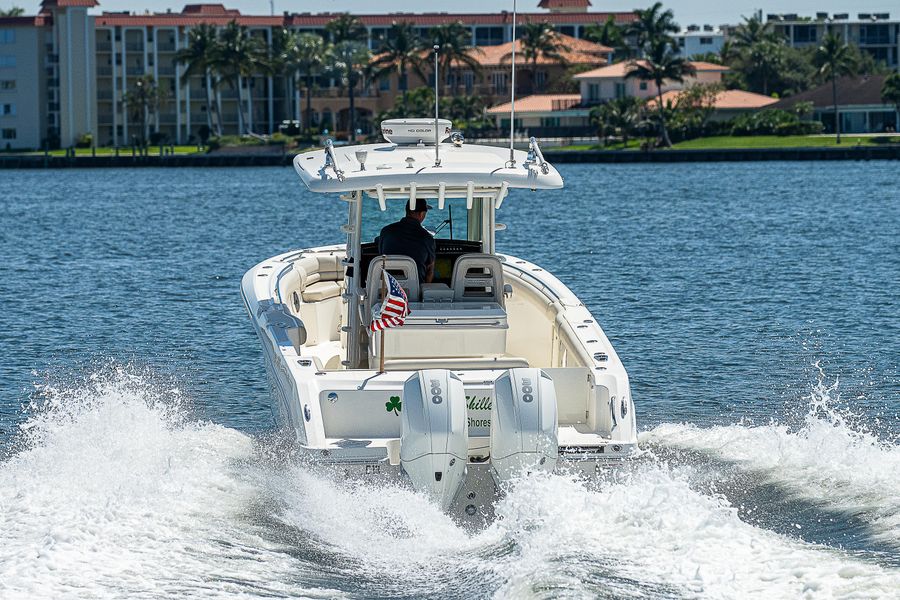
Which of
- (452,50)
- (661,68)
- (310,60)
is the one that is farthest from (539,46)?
(310,60)

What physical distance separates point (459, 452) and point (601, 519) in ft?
3.24

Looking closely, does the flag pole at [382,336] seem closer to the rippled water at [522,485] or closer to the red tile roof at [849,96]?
the rippled water at [522,485]

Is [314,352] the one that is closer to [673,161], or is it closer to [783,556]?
[783,556]

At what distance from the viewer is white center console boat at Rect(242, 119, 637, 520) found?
9023mm

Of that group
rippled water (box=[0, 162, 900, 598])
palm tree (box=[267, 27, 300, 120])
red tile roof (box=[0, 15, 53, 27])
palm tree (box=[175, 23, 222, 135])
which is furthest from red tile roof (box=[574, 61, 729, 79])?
rippled water (box=[0, 162, 900, 598])

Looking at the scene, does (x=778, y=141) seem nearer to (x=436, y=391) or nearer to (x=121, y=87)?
(x=121, y=87)

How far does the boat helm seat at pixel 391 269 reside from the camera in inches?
436

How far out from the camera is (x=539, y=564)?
8.16m

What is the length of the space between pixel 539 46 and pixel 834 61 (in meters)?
24.2

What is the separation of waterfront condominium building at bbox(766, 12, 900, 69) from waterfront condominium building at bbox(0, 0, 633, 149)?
114 ft

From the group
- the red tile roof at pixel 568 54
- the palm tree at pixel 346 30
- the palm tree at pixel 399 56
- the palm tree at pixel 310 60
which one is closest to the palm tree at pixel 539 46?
the red tile roof at pixel 568 54

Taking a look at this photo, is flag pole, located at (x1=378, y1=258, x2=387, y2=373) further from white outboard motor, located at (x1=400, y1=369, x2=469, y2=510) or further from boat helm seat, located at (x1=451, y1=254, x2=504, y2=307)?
white outboard motor, located at (x1=400, y1=369, x2=469, y2=510)

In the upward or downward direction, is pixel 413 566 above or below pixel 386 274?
below

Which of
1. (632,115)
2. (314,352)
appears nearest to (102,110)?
(632,115)
